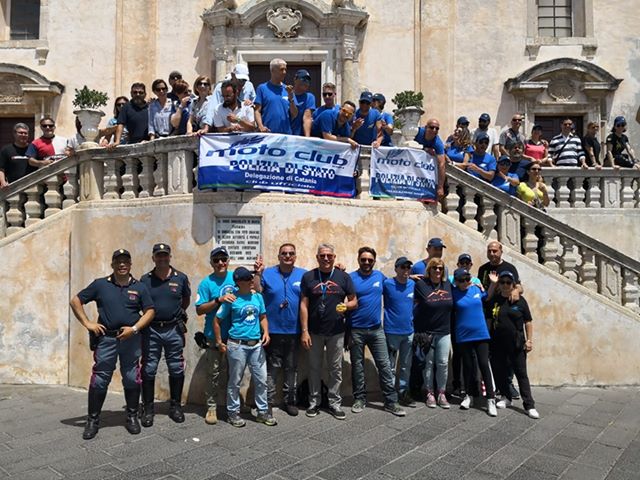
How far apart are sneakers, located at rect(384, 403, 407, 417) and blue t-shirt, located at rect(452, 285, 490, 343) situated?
3.64 feet

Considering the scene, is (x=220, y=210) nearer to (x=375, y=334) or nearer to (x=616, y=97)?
(x=375, y=334)

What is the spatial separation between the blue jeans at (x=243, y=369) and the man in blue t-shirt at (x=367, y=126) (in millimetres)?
3432

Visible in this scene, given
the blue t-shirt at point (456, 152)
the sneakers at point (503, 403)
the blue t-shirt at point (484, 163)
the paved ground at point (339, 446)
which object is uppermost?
the blue t-shirt at point (456, 152)

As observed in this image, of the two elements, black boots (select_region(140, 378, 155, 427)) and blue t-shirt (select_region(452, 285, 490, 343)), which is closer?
black boots (select_region(140, 378, 155, 427))

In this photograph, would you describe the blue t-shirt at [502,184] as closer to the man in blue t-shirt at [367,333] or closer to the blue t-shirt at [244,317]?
the man in blue t-shirt at [367,333]

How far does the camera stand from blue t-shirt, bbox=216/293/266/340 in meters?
5.85

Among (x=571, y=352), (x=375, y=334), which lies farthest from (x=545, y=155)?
(x=375, y=334)

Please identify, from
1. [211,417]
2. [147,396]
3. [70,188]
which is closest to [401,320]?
[211,417]

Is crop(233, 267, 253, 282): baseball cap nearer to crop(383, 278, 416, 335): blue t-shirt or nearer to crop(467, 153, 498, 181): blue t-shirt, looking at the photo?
crop(383, 278, 416, 335): blue t-shirt

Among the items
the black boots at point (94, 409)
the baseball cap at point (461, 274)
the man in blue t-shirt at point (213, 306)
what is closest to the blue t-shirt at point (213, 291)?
the man in blue t-shirt at point (213, 306)

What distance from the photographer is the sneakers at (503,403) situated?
6.64 m

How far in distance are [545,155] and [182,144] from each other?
7.61 meters

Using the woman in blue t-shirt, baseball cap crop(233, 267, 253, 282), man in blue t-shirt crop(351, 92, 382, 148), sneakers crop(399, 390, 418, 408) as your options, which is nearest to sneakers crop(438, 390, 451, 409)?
the woman in blue t-shirt

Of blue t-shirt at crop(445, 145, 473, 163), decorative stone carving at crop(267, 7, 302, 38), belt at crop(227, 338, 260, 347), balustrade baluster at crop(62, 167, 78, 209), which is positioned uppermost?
decorative stone carving at crop(267, 7, 302, 38)
